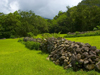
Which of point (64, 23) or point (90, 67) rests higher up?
point (64, 23)

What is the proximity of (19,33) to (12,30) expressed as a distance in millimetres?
2949

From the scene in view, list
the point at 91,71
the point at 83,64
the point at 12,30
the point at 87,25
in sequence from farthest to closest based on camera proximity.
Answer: the point at 12,30 → the point at 87,25 → the point at 83,64 → the point at 91,71

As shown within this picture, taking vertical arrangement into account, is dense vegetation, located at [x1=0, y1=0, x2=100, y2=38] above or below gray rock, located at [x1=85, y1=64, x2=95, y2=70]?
above

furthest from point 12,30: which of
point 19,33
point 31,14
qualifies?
point 31,14

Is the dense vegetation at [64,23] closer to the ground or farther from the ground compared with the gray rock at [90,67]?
farther from the ground

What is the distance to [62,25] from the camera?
38000 millimetres

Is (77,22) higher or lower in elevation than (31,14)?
lower

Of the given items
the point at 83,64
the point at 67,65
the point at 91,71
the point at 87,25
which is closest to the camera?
the point at 91,71

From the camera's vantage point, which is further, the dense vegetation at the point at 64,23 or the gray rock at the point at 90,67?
the dense vegetation at the point at 64,23

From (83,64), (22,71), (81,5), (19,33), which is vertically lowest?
(22,71)

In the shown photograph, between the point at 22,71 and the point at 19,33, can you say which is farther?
the point at 19,33

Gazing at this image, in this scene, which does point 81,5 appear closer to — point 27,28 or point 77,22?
point 77,22

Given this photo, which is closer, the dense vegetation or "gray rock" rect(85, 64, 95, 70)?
"gray rock" rect(85, 64, 95, 70)

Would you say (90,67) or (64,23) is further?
(64,23)
